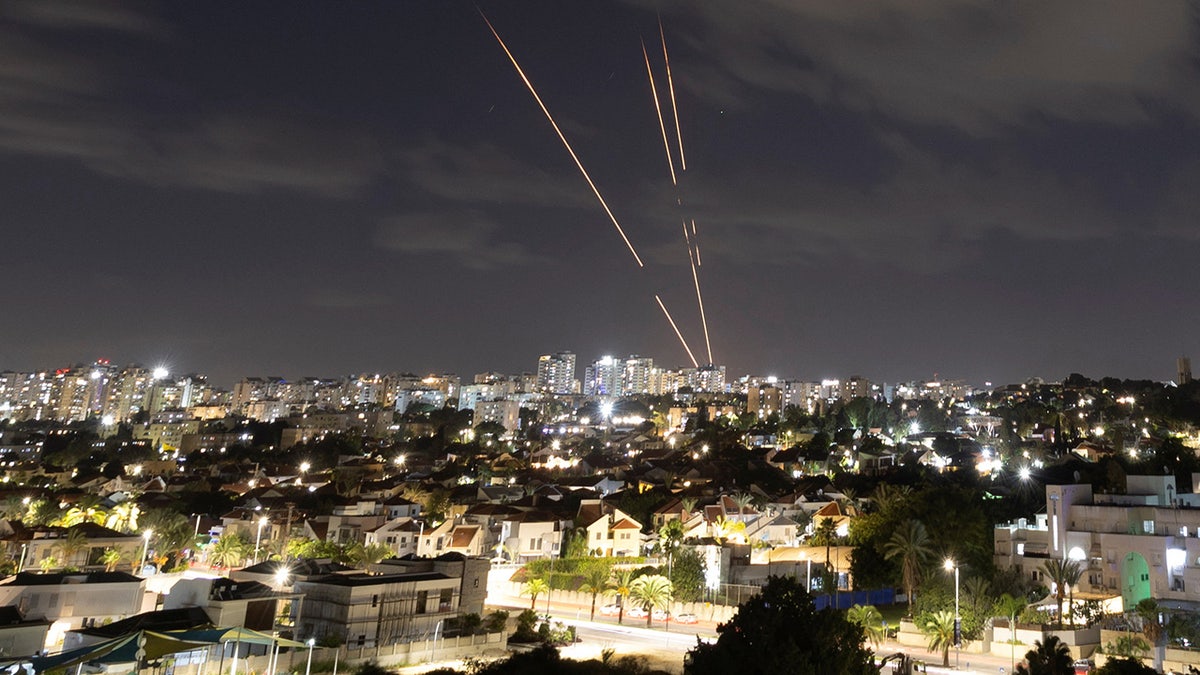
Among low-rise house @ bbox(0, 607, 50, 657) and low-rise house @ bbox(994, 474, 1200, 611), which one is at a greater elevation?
low-rise house @ bbox(994, 474, 1200, 611)

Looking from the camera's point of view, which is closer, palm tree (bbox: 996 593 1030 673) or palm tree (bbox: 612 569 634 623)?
palm tree (bbox: 996 593 1030 673)

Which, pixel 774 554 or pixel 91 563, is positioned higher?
pixel 774 554

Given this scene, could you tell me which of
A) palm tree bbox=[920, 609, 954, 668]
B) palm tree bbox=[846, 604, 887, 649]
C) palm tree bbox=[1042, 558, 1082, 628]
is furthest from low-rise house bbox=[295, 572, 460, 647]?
palm tree bbox=[1042, 558, 1082, 628]

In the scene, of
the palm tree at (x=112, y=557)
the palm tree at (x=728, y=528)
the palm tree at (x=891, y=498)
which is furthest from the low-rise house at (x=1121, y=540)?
the palm tree at (x=112, y=557)

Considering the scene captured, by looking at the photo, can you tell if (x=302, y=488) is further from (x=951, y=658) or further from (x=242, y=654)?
(x=951, y=658)

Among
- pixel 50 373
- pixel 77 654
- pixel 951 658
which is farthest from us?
pixel 50 373

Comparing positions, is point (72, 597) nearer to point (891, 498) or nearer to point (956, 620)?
point (956, 620)

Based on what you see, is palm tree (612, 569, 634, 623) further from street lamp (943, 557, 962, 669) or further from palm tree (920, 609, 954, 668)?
street lamp (943, 557, 962, 669)

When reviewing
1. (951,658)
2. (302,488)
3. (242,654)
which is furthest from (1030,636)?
(302,488)
